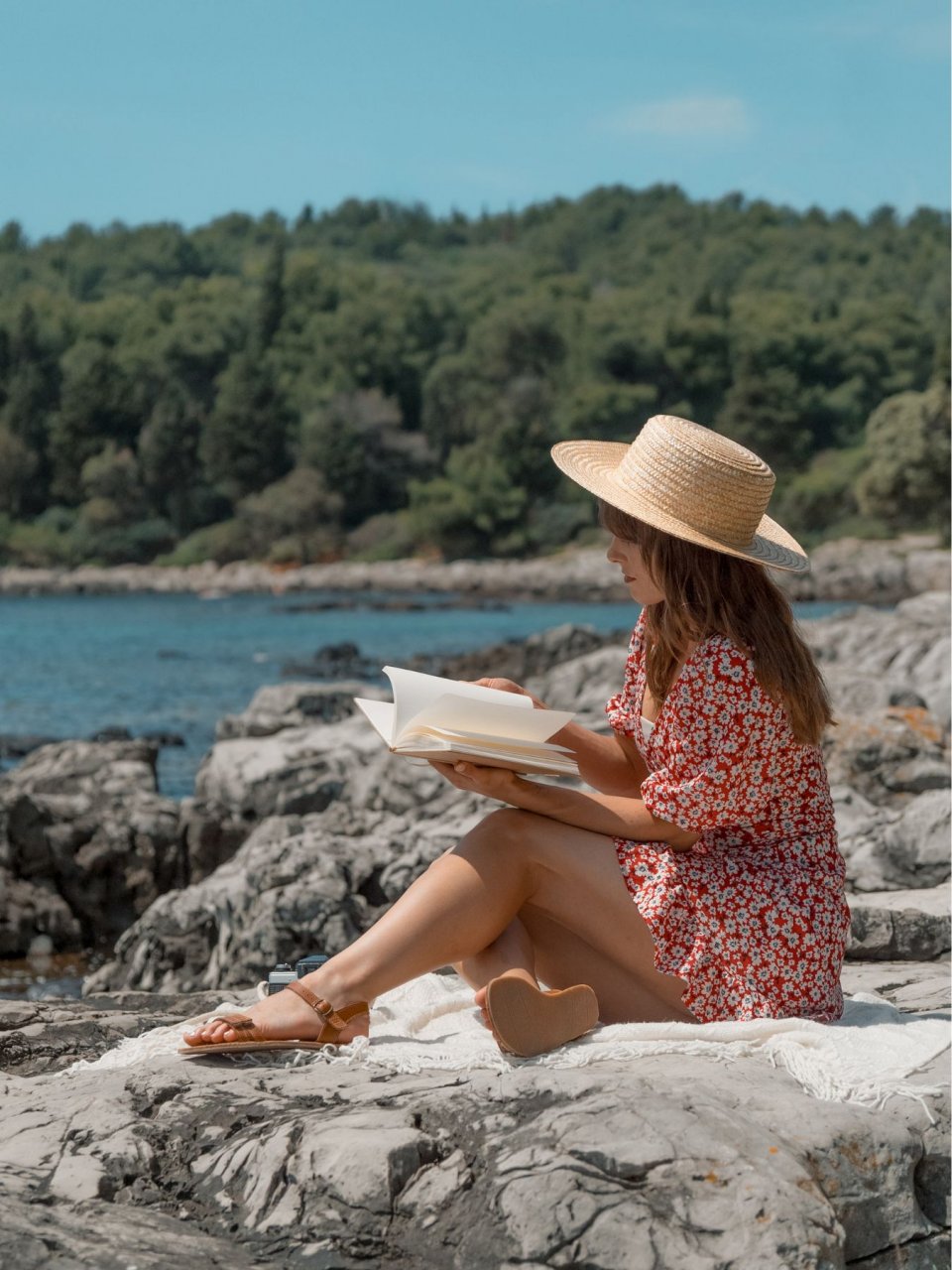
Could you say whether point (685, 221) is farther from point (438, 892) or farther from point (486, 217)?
point (438, 892)

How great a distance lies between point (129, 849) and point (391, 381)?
7688 cm

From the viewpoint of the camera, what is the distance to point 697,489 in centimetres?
343

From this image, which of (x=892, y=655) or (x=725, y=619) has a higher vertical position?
(x=725, y=619)

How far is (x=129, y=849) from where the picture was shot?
7.99 m

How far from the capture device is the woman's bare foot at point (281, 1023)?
322 centimetres

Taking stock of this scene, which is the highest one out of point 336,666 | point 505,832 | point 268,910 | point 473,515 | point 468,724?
point 468,724

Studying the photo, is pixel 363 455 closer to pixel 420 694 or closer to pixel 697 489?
pixel 697 489

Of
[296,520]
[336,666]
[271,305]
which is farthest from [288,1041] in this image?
[271,305]

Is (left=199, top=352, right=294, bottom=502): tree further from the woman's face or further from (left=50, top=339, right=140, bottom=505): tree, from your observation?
the woman's face

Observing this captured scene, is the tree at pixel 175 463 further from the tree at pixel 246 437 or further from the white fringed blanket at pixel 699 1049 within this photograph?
the white fringed blanket at pixel 699 1049

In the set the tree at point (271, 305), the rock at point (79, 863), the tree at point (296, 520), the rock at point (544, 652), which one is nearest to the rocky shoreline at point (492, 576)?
the tree at point (296, 520)

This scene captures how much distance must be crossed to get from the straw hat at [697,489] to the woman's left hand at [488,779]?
0.63 m

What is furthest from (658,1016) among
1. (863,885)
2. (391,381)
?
(391,381)

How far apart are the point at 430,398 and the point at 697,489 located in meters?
76.2
